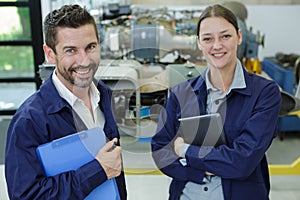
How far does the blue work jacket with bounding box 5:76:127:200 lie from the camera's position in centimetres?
98

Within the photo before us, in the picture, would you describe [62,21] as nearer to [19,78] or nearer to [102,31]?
[102,31]

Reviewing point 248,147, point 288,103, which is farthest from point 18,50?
point 248,147

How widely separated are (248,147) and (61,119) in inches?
24.9

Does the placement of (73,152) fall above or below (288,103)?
above

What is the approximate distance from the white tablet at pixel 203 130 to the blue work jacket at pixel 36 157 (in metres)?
0.37

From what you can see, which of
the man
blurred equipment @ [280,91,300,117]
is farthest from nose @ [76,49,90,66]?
blurred equipment @ [280,91,300,117]

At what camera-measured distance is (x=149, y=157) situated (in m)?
1.37

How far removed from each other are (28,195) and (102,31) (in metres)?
1.92

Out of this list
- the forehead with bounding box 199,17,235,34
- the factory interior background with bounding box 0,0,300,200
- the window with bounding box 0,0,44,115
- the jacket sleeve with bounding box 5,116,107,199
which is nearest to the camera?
the jacket sleeve with bounding box 5,116,107,199

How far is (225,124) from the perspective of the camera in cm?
122

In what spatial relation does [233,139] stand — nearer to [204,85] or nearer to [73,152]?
[204,85]

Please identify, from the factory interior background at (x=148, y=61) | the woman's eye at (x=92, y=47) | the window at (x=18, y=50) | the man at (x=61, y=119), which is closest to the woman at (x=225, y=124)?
the factory interior background at (x=148, y=61)

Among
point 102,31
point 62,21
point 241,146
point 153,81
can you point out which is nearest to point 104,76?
point 153,81

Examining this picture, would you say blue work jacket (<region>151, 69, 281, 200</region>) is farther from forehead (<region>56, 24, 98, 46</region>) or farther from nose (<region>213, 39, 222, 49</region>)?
forehead (<region>56, 24, 98, 46</region>)
